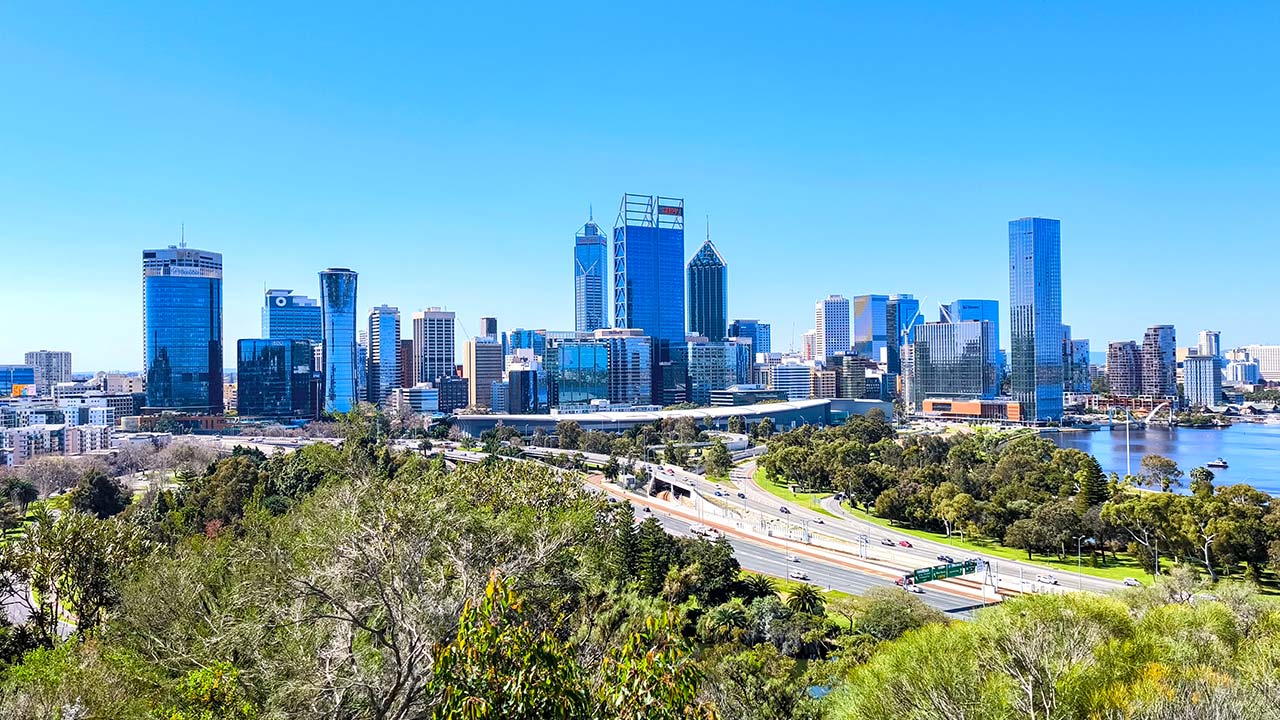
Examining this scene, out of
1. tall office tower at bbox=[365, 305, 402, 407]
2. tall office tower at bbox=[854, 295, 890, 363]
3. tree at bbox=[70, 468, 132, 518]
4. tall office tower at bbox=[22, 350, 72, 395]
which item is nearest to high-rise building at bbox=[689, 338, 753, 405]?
tall office tower at bbox=[365, 305, 402, 407]

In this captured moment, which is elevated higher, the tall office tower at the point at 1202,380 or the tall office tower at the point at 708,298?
the tall office tower at the point at 708,298

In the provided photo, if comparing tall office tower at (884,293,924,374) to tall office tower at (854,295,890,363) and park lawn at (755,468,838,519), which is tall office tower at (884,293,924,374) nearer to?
tall office tower at (854,295,890,363)

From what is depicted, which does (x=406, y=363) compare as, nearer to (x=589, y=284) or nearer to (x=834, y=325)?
(x=589, y=284)

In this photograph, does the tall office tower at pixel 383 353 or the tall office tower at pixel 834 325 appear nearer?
the tall office tower at pixel 383 353

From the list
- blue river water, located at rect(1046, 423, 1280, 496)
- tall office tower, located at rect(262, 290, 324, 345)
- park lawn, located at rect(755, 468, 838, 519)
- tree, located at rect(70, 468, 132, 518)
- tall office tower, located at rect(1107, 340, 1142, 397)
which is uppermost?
tall office tower, located at rect(262, 290, 324, 345)

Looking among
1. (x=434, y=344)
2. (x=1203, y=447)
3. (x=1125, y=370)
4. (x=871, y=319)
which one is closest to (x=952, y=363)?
(x=1125, y=370)

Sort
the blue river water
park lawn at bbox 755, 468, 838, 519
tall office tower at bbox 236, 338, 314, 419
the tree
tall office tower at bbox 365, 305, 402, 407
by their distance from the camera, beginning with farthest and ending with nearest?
tall office tower at bbox 365, 305, 402, 407 → tall office tower at bbox 236, 338, 314, 419 → the blue river water → park lawn at bbox 755, 468, 838, 519 → the tree

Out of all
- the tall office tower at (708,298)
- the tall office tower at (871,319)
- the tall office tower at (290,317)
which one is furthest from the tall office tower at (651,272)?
the tall office tower at (871,319)

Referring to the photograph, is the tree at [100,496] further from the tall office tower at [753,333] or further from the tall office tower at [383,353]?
the tall office tower at [753,333]

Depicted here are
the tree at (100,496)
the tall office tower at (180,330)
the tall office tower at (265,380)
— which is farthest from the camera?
the tall office tower at (265,380)
